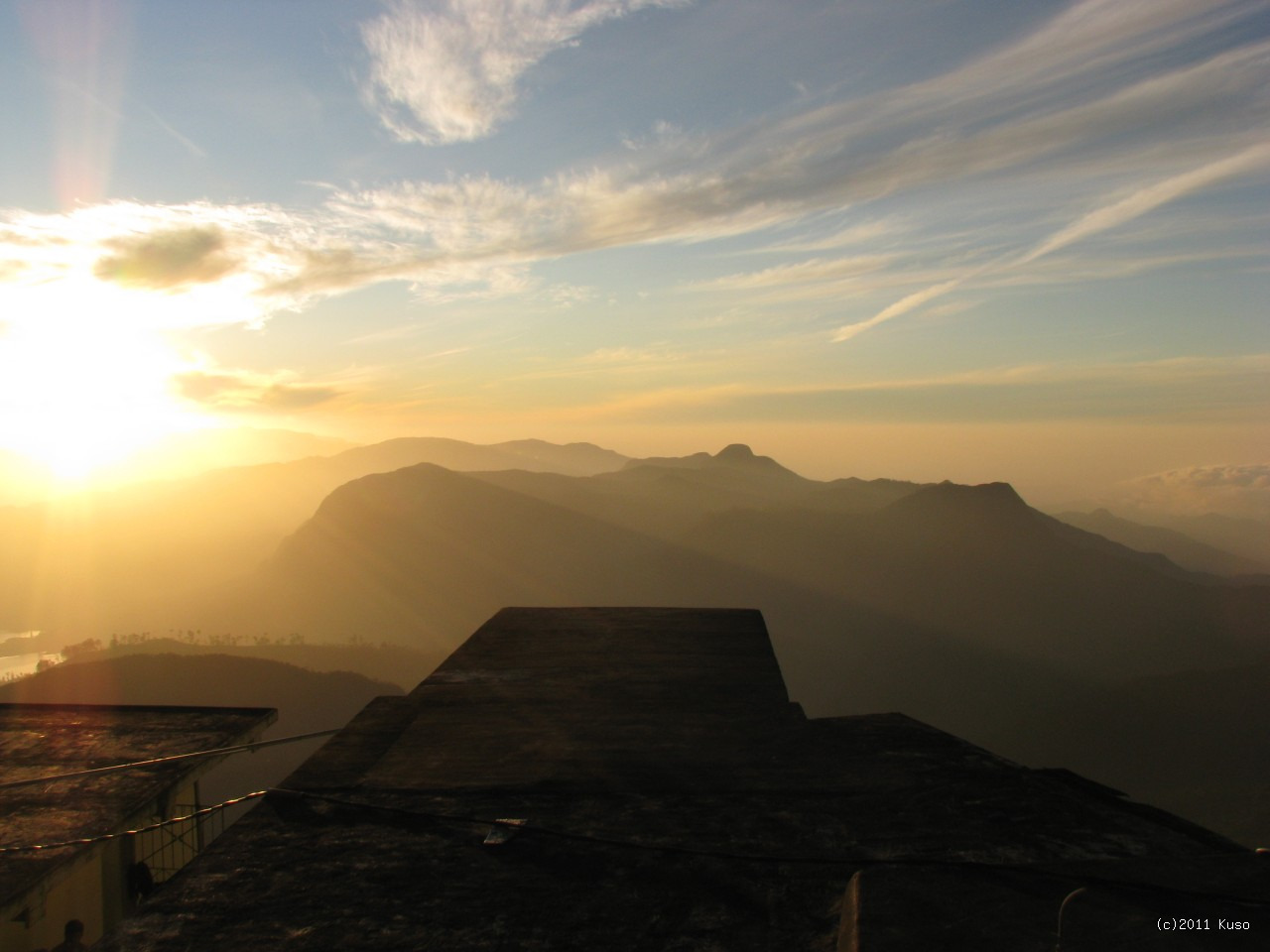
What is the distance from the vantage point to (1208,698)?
73375mm

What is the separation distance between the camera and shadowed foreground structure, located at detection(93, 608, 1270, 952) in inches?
163

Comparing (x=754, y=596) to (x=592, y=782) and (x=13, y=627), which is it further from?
(x=13, y=627)

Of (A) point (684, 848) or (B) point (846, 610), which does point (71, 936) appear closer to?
(A) point (684, 848)

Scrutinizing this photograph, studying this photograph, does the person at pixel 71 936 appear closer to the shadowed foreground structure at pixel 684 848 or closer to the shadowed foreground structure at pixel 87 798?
the shadowed foreground structure at pixel 87 798

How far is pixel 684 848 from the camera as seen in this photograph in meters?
5.27

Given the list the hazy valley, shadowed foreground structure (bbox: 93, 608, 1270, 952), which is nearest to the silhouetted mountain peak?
the hazy valley

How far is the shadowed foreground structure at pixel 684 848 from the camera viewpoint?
4152mm

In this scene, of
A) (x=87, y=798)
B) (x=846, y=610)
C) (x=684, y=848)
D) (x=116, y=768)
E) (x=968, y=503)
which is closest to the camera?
(x=684, y=848)

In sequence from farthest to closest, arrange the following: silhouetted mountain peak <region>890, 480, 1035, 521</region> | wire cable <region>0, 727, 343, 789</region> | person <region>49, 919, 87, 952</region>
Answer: silhouetted mountain peak <region>890, 480, 1035, 521</region>
person <region>49, 919, 87, 952</region>
wire cable <region>0, 727, 343, 789</region>

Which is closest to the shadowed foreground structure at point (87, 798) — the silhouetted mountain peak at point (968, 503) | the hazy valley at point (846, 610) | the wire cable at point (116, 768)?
the wire cable at point (116, 768)

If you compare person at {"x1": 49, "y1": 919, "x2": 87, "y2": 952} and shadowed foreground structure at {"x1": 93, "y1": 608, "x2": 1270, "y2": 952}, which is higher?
shadowed foreground structure at {"x1": 93, "y1": 608, "x2": 1270, "y2": 952}

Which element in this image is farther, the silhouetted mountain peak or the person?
the silhouetted mountain peak

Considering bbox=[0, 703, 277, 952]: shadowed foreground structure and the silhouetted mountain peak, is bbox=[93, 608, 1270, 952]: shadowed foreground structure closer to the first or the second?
bbox=[0, 703, 277, 952]: shadowed foreground structure

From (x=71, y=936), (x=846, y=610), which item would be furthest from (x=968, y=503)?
(x=71, y=936)
